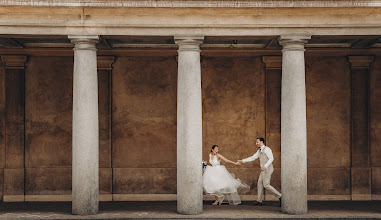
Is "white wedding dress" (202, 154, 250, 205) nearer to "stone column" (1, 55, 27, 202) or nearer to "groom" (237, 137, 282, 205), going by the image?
"groom" (237, 137, 282, 205)

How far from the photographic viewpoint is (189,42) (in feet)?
40.6

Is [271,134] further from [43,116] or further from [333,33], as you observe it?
[43,116]

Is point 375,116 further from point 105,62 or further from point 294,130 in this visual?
point 105,62

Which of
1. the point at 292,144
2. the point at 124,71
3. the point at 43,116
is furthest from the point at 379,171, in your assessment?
the point at 43,116

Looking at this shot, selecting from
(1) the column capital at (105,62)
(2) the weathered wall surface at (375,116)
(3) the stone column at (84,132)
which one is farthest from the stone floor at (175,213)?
Answer: (1) the column capital at (105,62)

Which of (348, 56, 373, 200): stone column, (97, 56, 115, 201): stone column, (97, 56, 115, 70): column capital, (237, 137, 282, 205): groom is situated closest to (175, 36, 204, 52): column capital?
(237, 137, 282, 205): groom

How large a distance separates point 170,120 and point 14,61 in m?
5.88

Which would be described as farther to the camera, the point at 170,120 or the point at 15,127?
the point at 170,120

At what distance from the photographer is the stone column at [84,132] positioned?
12.4 m

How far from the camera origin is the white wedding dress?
13.9m

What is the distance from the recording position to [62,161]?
51.4 ft

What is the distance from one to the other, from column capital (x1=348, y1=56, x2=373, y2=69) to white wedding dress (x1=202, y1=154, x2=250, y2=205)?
6036 millimetres

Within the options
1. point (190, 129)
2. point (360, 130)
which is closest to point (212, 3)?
point (190, 129)

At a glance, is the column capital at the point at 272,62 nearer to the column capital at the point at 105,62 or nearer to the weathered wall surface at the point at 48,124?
the column capital at the point at 105,62
